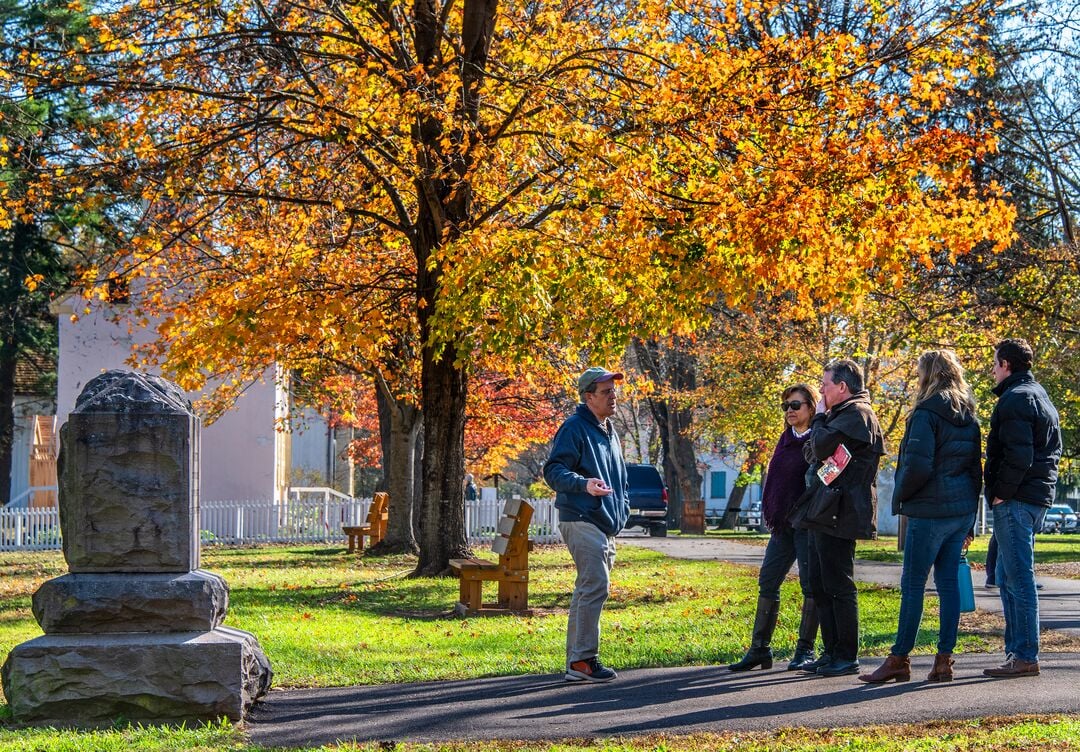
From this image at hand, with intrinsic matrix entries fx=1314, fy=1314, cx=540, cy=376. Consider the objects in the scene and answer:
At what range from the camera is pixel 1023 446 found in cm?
833

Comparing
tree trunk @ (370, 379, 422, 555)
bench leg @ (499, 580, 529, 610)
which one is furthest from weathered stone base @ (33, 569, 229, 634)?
tree trunk @ (370, 379, 422, 555)

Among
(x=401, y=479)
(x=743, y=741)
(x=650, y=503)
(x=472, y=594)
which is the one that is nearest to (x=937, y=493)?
(x=743, y=741)

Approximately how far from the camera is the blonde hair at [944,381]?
8.14 m

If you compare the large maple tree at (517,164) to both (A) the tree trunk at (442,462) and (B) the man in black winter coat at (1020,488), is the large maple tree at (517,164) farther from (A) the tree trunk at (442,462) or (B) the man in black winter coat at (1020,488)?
(B) the man in black winter coat at (1020,488)

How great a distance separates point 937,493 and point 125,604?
4.88 metres

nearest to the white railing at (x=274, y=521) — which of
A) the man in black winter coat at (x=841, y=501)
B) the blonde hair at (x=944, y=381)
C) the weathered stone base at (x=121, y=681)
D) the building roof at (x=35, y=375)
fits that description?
the building roof at (x=35, y=375)

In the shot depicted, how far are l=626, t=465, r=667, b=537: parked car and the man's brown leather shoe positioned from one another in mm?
26468

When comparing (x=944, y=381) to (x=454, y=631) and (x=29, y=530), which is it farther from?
(x=29, y=530)

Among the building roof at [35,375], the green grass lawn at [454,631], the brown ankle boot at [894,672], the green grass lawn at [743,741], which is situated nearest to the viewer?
the green grass lawn at [743,741]

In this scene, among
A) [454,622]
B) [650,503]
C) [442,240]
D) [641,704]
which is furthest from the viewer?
[650,503]

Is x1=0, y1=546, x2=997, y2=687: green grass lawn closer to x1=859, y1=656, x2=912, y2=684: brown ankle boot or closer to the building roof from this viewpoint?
x1=859, y1=656, x2=912, y2=684: brown ankle boot

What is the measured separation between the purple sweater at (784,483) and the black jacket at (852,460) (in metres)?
0.46

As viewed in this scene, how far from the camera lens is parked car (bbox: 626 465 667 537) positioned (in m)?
35.2

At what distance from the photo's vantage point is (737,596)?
599 inches
